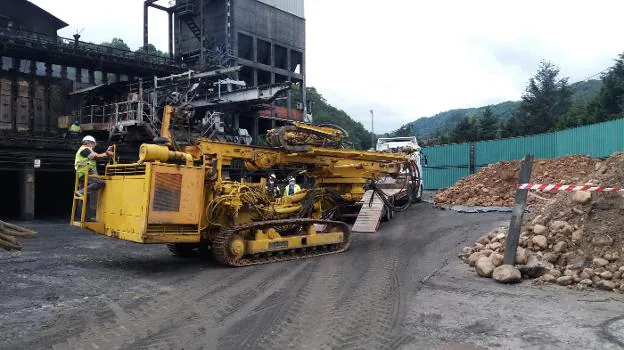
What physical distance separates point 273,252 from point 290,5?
4046 centimetres

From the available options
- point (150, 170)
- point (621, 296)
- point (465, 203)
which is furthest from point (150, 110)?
point (621, 296)

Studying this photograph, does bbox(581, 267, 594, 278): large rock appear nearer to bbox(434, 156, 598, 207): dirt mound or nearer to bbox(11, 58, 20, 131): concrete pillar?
bbox(434, 156, 598, 207): dirt mound

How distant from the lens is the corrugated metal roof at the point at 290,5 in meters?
44.6

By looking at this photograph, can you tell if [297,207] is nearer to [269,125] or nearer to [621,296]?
[621,296]

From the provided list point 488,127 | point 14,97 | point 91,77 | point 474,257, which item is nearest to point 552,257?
point 474,257

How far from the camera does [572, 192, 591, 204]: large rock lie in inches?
317

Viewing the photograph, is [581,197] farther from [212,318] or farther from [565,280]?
[212,318]

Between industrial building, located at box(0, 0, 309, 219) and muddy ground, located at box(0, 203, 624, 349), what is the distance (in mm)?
11115

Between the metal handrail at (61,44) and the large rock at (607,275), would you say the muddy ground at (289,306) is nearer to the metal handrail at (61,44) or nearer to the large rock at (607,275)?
the large rock at (607,275)

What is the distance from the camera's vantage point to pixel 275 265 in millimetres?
9211

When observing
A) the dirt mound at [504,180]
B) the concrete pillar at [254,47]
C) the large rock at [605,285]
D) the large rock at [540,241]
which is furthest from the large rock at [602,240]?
the concrete pillar at [254,47]

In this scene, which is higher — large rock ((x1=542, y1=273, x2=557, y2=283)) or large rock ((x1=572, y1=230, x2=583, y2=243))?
large rock ((x1=572, y1=230, x2=583, y2=243))

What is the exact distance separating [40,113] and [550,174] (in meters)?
23.7

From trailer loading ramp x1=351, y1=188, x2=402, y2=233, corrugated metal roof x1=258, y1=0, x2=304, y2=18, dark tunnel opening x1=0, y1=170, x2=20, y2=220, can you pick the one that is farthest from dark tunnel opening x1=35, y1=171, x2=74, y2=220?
corrugated metal roof x1=258, y1=0, x2=304, y2=18
